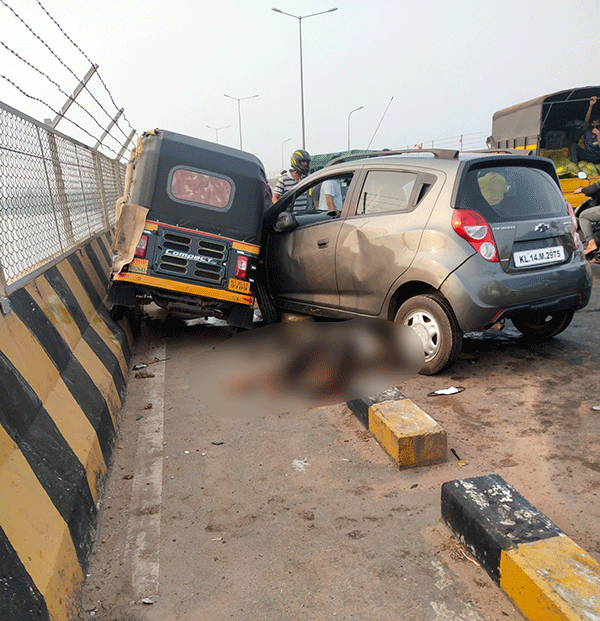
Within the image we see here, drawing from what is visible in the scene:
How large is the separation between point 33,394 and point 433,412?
2591 millimetres

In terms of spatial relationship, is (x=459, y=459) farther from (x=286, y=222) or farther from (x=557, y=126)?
(x=557, y=126)

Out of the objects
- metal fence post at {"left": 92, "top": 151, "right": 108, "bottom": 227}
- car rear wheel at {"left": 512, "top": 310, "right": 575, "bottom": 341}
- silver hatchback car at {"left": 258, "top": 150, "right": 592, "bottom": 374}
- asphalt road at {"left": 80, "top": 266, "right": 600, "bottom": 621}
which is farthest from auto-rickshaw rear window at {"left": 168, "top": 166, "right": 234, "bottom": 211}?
car rear wheel at {"left": 512, "top": 310, "right": 575, "bottom": 341}

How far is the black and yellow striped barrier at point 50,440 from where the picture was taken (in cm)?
204

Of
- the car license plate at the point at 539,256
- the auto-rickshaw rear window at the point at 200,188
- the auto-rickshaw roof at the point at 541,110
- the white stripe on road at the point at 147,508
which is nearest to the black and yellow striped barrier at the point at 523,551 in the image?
the white stripe on road at the point at 147,508

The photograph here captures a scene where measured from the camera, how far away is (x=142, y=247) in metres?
5.45

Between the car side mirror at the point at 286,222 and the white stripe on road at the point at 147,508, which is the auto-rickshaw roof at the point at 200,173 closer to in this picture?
the car side mirror at the point at 286,222

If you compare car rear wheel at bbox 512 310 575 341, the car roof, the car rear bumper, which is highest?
the car roof

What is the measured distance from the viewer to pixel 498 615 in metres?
2.15

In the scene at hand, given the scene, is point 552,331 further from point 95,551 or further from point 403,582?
point 95,551

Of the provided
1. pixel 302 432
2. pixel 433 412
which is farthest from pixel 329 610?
pixel 433 412

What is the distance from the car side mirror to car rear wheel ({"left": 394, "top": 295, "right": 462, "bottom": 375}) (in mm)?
1713

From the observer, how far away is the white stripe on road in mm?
2471

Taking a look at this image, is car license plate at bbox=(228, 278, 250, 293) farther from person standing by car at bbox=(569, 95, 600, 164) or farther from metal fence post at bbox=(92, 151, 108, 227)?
person standing by car at bbox=(569, 95, 600, 164)

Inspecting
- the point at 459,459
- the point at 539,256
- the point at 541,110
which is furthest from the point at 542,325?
the point at 541,110
